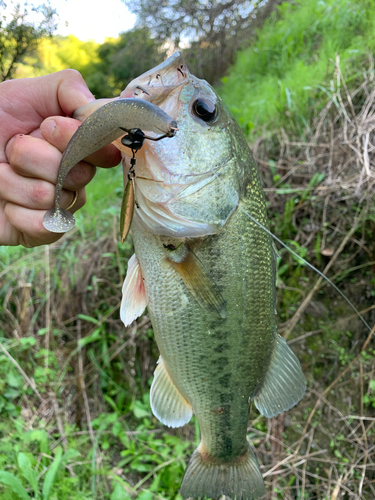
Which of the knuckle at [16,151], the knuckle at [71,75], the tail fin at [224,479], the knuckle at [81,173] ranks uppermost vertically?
the knuckle at [71,75]

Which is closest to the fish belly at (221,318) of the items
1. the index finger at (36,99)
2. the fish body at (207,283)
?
the fish body at (207,283)

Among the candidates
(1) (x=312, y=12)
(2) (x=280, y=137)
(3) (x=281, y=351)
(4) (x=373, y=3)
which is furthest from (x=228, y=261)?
(1) (x=312, y=12)

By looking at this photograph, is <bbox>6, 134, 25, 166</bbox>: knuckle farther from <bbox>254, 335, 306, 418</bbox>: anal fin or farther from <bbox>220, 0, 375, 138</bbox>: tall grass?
<bbox>220, 0, 375, 138</bbox>: tall grass

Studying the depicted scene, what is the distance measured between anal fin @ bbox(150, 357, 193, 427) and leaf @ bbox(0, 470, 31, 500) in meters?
1.15

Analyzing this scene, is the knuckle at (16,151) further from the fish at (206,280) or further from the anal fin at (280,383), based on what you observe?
the anal fin at (280,383)

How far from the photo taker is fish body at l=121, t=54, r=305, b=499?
1046 millimetres

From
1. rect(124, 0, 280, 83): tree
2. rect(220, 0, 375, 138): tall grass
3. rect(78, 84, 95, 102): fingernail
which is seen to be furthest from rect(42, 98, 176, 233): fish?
rect(124, 0, 280, 83): tree

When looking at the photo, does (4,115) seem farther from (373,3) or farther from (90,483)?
(373,3)

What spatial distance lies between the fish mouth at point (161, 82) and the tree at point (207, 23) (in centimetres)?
723

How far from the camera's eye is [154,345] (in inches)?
105

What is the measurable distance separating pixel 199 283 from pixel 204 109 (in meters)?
0.63

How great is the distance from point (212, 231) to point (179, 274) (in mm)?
212

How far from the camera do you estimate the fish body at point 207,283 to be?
1046 millimetres

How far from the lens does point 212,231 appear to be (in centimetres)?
110
